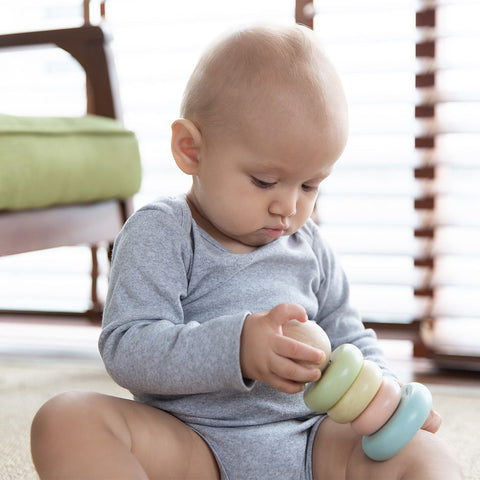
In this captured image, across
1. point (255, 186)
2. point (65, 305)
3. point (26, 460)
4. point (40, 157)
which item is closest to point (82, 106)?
point (65, 305)

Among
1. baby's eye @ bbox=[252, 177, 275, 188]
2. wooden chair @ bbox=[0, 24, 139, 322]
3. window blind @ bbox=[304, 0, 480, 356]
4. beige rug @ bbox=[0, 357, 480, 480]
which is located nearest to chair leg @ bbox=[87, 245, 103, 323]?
beige rug @ bbox=[0, 357, 480, 480]

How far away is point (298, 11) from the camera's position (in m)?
1.89

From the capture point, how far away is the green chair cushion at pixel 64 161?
48.2 inches

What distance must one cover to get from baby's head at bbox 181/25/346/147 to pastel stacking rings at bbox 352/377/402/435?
0.27 metres

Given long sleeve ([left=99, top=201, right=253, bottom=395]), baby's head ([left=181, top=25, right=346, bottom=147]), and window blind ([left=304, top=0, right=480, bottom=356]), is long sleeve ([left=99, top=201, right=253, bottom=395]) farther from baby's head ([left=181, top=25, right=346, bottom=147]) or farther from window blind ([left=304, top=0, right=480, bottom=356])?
window blind ([left=304, top=0, right=480, bottom=356])

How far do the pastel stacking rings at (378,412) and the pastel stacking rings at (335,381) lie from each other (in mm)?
32

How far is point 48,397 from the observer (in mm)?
1344

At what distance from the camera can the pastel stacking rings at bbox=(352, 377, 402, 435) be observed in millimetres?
738

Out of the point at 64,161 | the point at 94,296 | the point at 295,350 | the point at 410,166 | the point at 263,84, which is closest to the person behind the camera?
the point at 295,350

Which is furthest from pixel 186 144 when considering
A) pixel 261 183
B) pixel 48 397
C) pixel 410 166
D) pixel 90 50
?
pixel 410 166

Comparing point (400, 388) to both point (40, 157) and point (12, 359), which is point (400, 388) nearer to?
point (40, 157)

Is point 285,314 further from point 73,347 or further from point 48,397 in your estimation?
point 73,347

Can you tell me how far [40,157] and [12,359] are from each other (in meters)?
0.59

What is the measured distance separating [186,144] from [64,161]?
1.78ft
